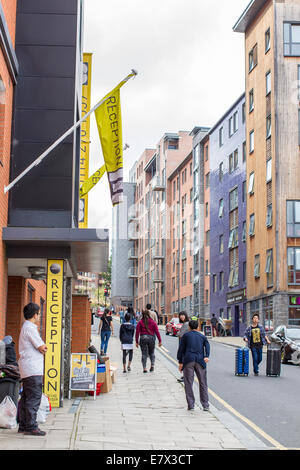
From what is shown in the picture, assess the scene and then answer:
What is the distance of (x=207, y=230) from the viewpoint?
65.4 m

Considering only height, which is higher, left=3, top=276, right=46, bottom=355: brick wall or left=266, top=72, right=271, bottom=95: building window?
left=266, top=72, right=271, bottom=95: building window

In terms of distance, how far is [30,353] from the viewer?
9.41m

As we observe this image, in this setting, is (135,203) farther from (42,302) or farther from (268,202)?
(42,302)

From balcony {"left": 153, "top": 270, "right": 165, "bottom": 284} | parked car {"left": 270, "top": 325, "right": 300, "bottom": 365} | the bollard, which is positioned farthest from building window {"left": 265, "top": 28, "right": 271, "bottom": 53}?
balcony {"left": 153, "top": 270, "right": 165, "bottom": 284}

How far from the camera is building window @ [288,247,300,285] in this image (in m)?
41.4

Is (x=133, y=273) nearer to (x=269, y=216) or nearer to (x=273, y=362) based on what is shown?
(x=269, y=216)

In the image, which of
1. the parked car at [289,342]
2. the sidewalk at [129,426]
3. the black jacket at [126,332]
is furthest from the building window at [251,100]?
the sidewalk at [129,426]

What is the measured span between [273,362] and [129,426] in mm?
9919

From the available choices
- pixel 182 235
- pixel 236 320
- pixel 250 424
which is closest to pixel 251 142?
pixel 236 320

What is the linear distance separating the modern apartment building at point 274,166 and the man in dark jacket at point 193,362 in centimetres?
2894

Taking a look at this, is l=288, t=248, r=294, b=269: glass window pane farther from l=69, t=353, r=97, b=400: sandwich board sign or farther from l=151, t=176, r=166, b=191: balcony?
l=151, t=176, r=166, b=191: balcony

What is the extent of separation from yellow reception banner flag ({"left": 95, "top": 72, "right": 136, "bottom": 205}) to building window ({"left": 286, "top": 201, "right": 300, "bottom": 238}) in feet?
96.9

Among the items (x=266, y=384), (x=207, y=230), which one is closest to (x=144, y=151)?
(x=207, y=230)

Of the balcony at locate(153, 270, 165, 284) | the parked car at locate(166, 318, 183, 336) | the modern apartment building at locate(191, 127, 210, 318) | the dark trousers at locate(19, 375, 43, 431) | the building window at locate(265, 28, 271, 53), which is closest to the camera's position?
the dark trousers at locate(19, 375, 43, 431)
